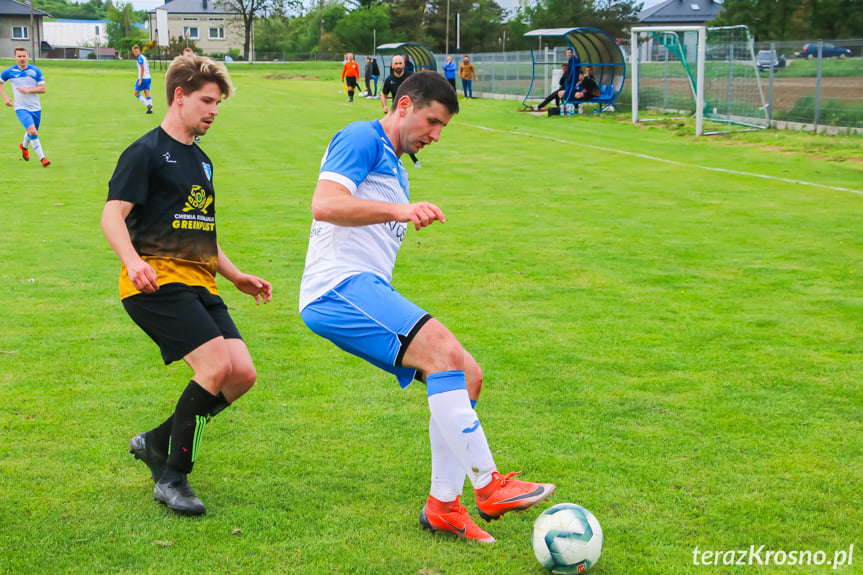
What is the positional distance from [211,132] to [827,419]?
20.6 metres

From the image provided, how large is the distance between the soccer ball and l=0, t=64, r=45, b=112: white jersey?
15.9m

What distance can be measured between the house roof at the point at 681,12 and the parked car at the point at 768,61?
73.3m

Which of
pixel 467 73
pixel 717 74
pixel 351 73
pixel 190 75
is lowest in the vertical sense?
pixel 190 75

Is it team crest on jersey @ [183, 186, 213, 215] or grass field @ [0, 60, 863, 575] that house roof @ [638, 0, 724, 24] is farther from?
team crest on jersey @ [183, 186, 213, 215]

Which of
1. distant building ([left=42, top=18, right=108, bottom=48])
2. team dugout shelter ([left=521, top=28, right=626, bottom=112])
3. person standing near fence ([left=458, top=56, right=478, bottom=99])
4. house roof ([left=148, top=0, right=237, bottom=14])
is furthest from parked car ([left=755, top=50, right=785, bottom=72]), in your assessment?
distant building ([left=42, top=18, right=108, bottom=48])

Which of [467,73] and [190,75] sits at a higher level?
[467,73]

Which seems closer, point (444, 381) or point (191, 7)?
point (444, 381)

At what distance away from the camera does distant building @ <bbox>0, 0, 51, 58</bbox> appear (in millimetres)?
93062

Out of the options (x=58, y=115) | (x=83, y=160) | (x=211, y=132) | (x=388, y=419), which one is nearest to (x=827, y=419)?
(x=388, y=419)

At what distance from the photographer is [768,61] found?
22.7 m

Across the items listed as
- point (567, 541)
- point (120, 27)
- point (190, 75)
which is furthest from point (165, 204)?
point (120, 27)

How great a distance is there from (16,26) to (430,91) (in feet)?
351

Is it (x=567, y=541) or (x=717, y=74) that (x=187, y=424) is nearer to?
(x=567, y=541)

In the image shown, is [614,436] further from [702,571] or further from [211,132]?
[211,132]
